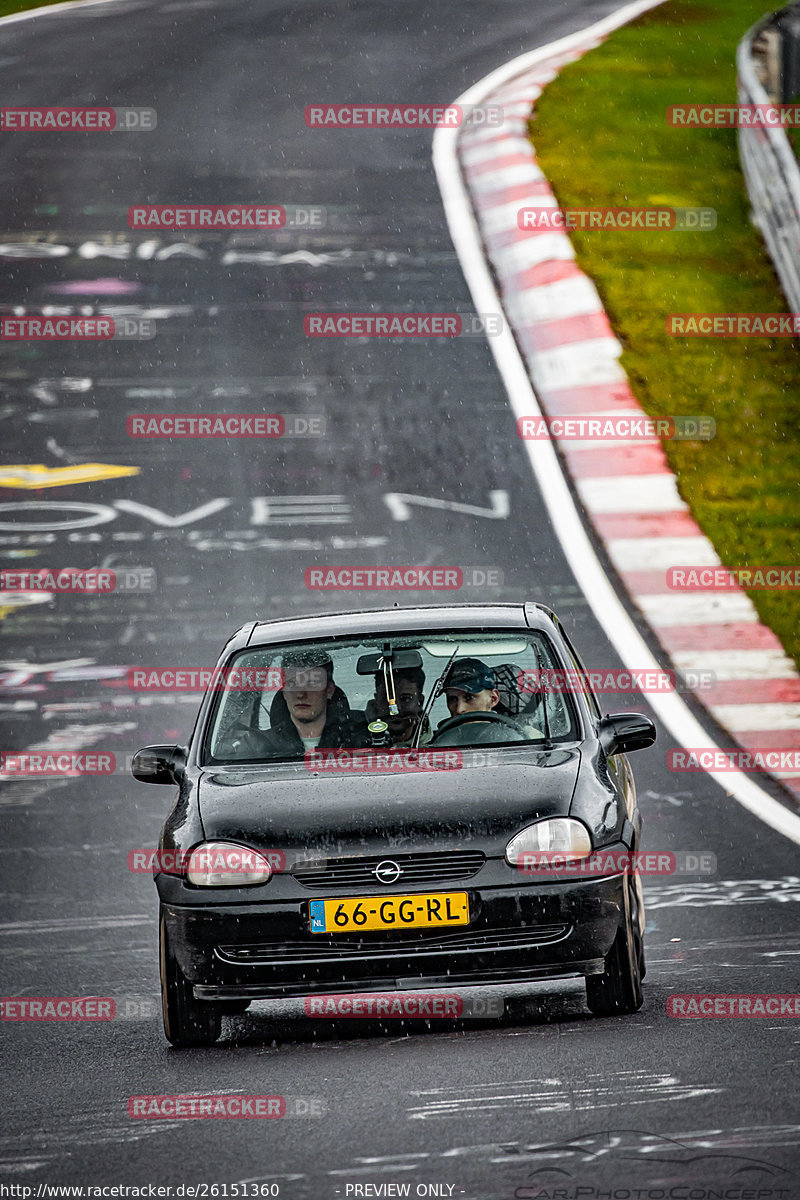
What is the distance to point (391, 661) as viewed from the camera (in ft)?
26.2

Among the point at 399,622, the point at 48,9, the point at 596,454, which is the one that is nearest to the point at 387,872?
the point at 399,622

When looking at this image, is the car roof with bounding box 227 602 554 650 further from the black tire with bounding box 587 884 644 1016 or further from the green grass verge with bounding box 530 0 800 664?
the green grass verge with bounding box 530 0 800 664

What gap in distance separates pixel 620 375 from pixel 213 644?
5926mm

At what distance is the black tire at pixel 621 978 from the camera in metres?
6.78

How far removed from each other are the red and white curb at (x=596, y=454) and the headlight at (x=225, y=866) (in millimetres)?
4315

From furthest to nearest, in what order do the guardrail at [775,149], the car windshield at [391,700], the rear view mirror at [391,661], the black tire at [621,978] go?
the guardrail at [775,149]
the rear view mirror at [391,661]
the car windshield at [391,700]
the black tire at [621,978]

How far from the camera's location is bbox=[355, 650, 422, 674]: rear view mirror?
7.97 m

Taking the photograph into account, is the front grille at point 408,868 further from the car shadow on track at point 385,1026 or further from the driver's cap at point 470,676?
the driver's cap at point 470,676

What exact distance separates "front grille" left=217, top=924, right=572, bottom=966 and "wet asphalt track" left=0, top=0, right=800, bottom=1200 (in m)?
0.33

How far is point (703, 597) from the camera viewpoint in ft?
46.2

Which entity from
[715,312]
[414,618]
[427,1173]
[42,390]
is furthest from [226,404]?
[427,1173]

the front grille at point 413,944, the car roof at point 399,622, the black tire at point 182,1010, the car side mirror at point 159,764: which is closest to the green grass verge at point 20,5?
the car roof at point 399,622

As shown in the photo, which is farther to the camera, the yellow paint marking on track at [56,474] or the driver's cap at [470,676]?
the yellow paint marking on track at [56,474]

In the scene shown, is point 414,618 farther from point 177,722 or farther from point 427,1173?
point 177,722
